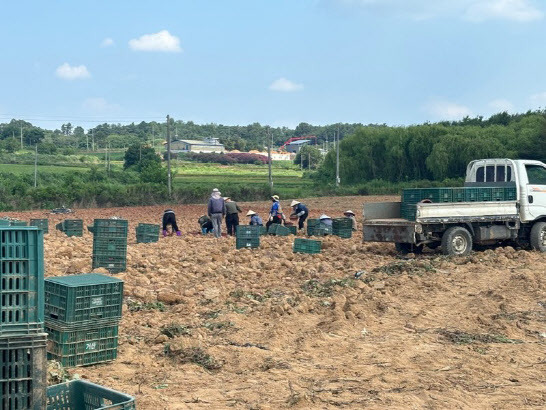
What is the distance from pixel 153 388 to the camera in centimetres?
674

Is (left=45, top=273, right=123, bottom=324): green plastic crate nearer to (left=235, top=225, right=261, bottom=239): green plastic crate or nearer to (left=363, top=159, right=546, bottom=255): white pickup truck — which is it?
(left=363, top=159, right=546, bottom=255): white pickup truck

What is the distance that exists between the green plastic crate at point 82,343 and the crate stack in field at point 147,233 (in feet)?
41.3

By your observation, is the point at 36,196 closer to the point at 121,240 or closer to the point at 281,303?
the point at 121,240

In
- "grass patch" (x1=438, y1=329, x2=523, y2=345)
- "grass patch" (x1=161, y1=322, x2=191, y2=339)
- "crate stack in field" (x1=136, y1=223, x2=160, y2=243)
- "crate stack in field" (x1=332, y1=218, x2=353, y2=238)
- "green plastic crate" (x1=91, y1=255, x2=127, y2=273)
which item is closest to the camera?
"grass patch" (x1=161, y1=322, x2=191, y2=339)

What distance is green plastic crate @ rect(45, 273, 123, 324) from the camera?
285 inches

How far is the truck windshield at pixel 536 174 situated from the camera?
17391 millimetres

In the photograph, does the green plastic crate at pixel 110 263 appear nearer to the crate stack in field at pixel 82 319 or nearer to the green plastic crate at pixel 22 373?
the crate stack in field at pixel 82 319

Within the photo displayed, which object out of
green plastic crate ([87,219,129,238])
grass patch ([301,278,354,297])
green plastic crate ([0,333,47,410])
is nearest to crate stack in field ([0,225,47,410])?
green plastic crate ([0,333,47,410])

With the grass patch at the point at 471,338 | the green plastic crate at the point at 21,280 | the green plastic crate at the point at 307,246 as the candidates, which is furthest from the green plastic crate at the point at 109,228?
the green plastic crate at the point at 21,280

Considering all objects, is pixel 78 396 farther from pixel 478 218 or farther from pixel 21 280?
pixel 478 218

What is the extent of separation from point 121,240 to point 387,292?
16.2 feet

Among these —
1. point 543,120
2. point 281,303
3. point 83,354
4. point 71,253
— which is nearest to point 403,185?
point 543,120

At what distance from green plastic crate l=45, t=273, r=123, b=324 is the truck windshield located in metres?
12.4

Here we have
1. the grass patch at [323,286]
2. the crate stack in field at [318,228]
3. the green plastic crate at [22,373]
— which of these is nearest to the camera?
the green plastic crate at [22,373]
